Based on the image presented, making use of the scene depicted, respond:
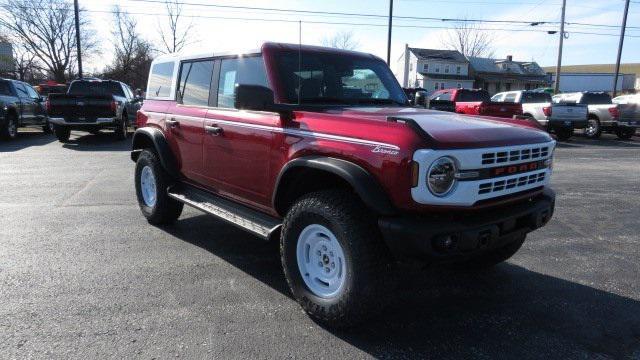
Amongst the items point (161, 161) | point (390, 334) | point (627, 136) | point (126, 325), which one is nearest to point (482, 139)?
point (390, 334)

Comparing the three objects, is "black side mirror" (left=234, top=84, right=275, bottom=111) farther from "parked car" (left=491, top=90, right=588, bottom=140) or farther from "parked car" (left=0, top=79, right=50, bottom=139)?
Result: "parked car" (left=491, top=90, right=588, bottom=140)

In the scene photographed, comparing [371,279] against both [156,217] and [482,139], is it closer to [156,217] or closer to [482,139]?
[482,139]

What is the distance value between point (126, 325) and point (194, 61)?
9.25 ft

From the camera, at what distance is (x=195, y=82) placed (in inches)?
189

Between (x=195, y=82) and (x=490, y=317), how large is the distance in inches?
139

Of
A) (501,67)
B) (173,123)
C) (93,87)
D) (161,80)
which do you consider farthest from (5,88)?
(501,67)

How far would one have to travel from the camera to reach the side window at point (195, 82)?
15.0ft

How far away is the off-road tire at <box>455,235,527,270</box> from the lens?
13.1ft

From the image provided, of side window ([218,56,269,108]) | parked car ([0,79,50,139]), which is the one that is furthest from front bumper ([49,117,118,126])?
side window ([218,56,269,108])

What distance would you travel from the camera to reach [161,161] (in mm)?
5090

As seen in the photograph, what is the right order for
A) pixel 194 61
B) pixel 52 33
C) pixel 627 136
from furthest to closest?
pixel 52 33 → pixel 627 136 → pixel 194 61

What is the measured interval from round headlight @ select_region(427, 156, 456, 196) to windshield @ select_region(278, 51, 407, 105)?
1.40 m

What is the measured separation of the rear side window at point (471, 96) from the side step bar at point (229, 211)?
14364 mm

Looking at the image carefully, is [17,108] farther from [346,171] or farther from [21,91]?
[346,171]
